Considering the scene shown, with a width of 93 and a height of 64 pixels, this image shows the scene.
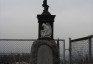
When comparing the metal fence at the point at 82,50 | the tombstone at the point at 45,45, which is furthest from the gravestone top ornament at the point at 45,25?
the metal fence at the point at 82,50

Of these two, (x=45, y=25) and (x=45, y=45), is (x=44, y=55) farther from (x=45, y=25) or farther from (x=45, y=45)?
(x=45, y=25)

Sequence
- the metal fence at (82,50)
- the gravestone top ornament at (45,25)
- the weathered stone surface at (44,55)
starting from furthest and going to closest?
the gravestone top ornament at (45,25), the weathered stone surface at (44,55), the metal fence at (82,50)

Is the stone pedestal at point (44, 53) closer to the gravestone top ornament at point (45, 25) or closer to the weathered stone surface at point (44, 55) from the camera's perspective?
the weathered stone surface at point (44, 55)

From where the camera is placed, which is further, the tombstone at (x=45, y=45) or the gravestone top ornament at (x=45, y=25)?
the gravestone top ornament at (x=45, y=25)

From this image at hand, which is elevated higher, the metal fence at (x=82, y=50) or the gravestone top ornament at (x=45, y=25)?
the gravestone top ornament at (x=45, y=25)

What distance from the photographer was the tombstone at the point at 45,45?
28.3ft

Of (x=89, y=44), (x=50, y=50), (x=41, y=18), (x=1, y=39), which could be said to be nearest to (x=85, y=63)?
(x=89, y=44)

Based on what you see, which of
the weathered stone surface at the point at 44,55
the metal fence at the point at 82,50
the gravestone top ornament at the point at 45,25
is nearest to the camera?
the metal fence at the point at 82,50

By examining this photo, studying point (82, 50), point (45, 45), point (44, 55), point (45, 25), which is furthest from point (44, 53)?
point (82, 50)

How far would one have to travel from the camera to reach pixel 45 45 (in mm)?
8688

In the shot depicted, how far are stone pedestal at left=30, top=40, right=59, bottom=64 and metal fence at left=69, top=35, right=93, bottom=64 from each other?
776 mm

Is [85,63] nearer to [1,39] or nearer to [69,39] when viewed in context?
[69,39]

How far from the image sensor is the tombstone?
28.3 feet

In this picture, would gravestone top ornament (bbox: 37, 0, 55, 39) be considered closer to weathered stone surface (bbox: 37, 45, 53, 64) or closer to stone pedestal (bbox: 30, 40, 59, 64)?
stone pedestal (bbox: 30, 40, 59, 64)
